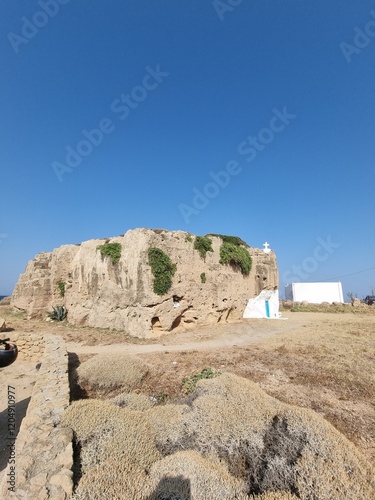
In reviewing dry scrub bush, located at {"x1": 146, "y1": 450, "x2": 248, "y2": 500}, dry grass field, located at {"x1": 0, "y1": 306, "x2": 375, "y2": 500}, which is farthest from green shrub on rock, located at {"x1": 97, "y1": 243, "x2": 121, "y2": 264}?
dry scrub bush, located at {"x1": 146, "y1": 450, "x2": 248, "y2": 500}

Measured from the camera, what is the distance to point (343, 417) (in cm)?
520

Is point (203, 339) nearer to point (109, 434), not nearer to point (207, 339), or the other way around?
point (207, 339)

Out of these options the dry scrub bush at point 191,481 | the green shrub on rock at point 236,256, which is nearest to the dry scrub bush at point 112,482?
the dry scrub bush at point 191,481

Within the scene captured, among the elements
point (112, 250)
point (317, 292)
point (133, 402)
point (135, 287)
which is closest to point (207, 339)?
point (135, 287)

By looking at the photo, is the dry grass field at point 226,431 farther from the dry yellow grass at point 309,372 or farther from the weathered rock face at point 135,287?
the weathered rock face at point 135,287

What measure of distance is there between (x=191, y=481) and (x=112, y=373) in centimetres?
487

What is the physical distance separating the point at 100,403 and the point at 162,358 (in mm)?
5070

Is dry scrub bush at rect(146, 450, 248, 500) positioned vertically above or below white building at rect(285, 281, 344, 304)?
below

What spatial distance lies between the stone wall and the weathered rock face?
872cm

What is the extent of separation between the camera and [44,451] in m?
3.58

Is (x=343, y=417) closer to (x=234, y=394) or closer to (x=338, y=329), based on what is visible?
(x=234, y=394)


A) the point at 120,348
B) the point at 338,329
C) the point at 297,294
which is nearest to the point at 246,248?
the point at 338,329

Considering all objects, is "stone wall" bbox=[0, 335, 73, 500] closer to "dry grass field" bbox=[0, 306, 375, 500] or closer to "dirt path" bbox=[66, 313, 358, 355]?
"dry grass field" bbox=[0, 306, 375, 500]

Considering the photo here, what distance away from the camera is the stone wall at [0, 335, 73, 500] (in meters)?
2.91
